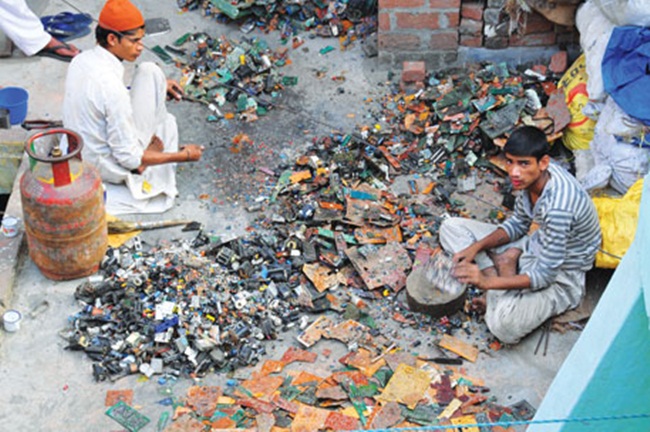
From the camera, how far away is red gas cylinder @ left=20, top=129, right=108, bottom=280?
6340 millimetres

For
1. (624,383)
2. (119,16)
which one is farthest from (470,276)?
(119,16)

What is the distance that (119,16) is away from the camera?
22.2 ft

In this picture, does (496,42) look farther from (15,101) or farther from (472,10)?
(15,101)

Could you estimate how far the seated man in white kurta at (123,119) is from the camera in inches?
271

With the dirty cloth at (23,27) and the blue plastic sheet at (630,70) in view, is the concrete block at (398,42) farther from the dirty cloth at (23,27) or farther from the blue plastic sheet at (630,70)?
the dirty cloth at (23,27)

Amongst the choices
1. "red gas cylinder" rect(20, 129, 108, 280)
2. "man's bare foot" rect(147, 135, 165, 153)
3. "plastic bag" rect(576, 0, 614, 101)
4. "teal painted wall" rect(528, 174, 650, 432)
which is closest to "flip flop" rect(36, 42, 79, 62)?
"man's bare foot" rect(147, 135, 165, 153)

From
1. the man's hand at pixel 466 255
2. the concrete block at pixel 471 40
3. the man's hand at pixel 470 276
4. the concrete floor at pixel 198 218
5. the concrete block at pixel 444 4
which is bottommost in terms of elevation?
the concrete floor at pixel 198 218

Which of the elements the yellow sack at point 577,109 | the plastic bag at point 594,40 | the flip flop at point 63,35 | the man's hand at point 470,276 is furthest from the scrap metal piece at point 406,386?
the flip flop at point 63,35

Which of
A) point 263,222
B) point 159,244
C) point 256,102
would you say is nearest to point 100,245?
point 159,244

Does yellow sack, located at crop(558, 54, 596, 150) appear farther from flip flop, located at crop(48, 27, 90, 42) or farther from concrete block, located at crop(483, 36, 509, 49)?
flip flop, located at crop(48, 27, 90, 42)

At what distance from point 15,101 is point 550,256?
473 centimetres

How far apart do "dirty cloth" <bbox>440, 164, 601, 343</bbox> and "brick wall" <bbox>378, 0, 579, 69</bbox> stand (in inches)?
107

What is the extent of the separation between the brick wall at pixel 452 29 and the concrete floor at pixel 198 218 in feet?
1.40

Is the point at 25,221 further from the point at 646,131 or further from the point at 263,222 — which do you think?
the point at 646,131
